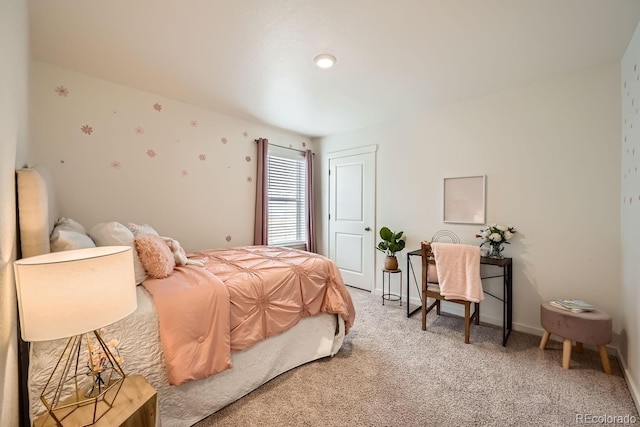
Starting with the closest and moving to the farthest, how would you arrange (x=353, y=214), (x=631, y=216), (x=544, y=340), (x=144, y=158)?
1. (x=631, y=216)
2. (x=544, y=340)
3. (x=144, y=158)
4. (x=353, y=214)

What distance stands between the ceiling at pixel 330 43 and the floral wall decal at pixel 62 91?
0.21 meters

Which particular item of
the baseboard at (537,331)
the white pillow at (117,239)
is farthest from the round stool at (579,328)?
the white pillow at (117,239)

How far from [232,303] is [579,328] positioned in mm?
2477

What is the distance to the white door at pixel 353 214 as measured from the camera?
150 inches

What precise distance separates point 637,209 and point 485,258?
1.06 meters

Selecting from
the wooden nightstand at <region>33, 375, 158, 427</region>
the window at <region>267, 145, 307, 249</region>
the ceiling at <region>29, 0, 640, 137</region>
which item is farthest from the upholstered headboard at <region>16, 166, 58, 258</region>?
the window at <region>267, 145, 307, 249</region>

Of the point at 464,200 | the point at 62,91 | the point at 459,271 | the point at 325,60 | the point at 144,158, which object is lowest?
the point at 459,271

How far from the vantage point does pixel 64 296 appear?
84 cm

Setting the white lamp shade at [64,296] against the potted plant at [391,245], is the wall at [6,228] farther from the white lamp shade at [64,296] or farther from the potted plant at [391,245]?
the potted plant at [391,245]

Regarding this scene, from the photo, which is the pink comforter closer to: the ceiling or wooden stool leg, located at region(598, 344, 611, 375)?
the ceiling

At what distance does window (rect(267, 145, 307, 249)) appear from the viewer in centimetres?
395

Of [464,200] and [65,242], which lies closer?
[65,242]

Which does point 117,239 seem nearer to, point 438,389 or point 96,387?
point 96,387

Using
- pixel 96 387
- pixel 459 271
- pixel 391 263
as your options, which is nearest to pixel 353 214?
pixel 391 263
